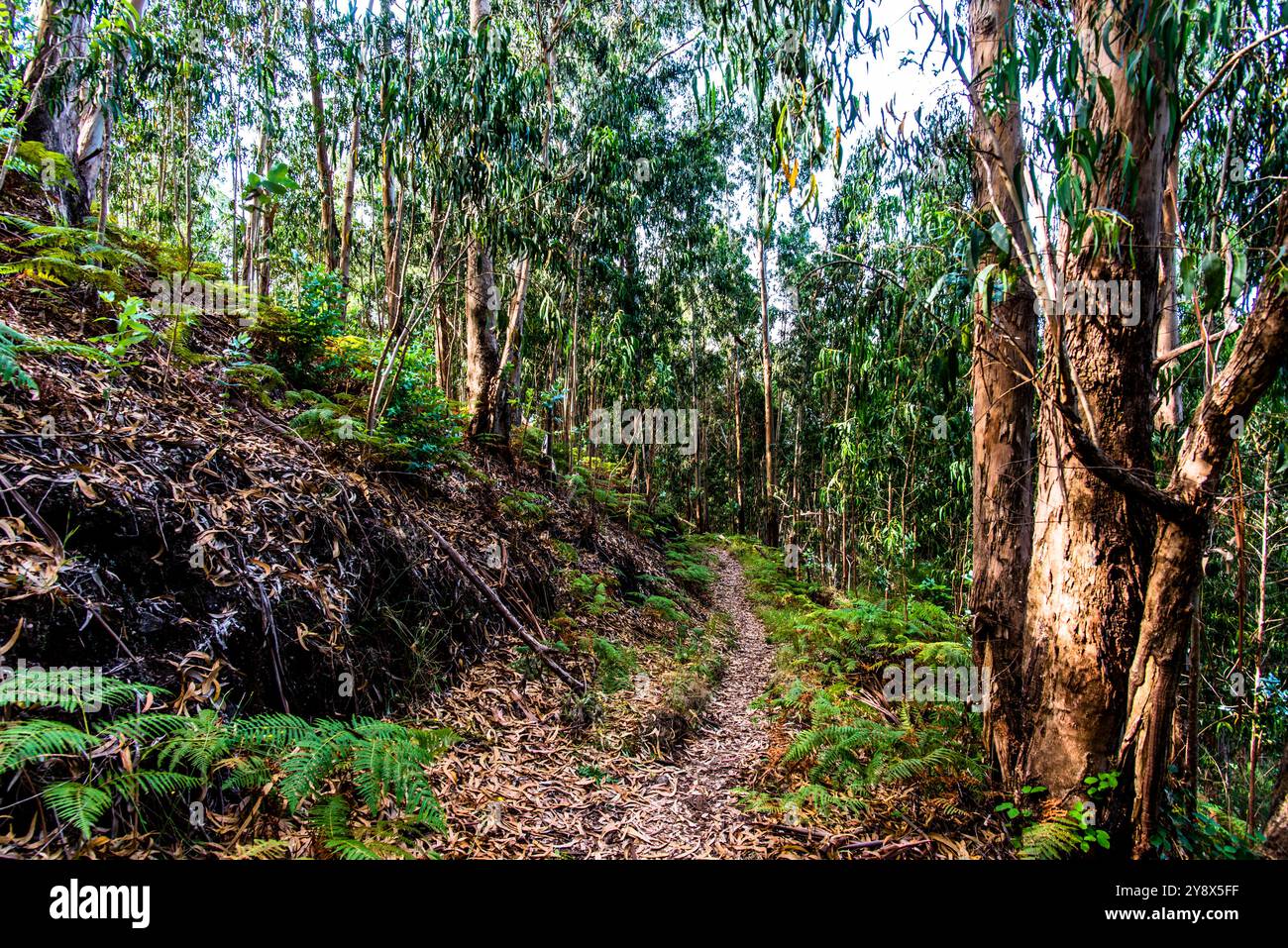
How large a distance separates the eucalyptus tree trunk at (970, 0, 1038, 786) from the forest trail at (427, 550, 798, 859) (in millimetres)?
1561

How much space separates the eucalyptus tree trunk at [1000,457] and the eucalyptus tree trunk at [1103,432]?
55 cm

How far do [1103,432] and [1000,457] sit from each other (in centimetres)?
94

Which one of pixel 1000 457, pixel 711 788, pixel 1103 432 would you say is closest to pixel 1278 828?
pixel 1103 432

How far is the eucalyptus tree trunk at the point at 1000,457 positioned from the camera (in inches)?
131

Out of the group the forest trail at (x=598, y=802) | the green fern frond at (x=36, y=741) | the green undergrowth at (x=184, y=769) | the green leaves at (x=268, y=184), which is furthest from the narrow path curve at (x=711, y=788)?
the green leaves at (x=268, y=184)

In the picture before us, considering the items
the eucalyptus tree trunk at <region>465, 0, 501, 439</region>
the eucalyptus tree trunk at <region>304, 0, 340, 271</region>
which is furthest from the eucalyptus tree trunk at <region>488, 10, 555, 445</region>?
the eucalyptus tree trunk at <region>304, 0, 340, 271</region>

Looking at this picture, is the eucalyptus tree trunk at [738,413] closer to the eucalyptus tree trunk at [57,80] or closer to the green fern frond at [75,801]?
the eucalyptus tree trunk at [57,80]

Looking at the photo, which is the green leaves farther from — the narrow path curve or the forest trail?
the narrow path curve

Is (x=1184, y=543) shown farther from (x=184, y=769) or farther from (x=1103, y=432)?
(x=184, y=769)

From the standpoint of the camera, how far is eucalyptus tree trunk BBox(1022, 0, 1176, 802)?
8.57 ft

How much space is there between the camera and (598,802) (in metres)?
3.05

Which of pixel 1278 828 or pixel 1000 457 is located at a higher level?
pixel 1000 457

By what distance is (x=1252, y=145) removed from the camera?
12.5 ft
